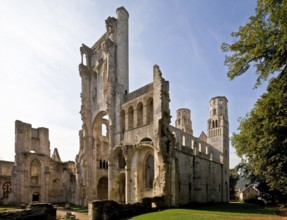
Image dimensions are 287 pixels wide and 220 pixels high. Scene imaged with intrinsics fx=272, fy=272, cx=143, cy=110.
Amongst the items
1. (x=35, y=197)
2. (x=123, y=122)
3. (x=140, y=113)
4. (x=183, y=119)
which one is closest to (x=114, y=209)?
(x=140, y=113)

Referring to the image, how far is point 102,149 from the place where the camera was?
38.6m

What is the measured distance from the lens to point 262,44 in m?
12.9

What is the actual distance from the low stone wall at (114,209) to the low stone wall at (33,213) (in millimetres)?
2703

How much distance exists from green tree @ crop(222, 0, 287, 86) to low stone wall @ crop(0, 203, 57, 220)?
1416cm

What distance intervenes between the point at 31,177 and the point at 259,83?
36.2 m

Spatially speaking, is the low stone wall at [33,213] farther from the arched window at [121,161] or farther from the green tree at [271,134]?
→ the green tree at [271,134]

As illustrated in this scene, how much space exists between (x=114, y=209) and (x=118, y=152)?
11749 millimetres

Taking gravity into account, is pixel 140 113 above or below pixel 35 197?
above

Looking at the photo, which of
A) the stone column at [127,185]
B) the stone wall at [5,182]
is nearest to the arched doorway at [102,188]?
the stone column at [127,185]

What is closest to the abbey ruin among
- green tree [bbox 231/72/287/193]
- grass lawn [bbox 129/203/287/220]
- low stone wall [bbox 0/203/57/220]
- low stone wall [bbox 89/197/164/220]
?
low stone wall [bbox 89/197/164/220]

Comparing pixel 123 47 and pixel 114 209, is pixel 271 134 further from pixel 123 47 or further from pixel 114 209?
pixel 123 47

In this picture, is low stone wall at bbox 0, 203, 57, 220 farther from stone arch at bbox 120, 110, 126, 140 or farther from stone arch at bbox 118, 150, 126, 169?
stone arch at bbox 120, 110, 126, 140

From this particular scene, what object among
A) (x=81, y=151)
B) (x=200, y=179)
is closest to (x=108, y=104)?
(x=81, y=151)

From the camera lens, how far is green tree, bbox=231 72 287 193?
46.3 ft
